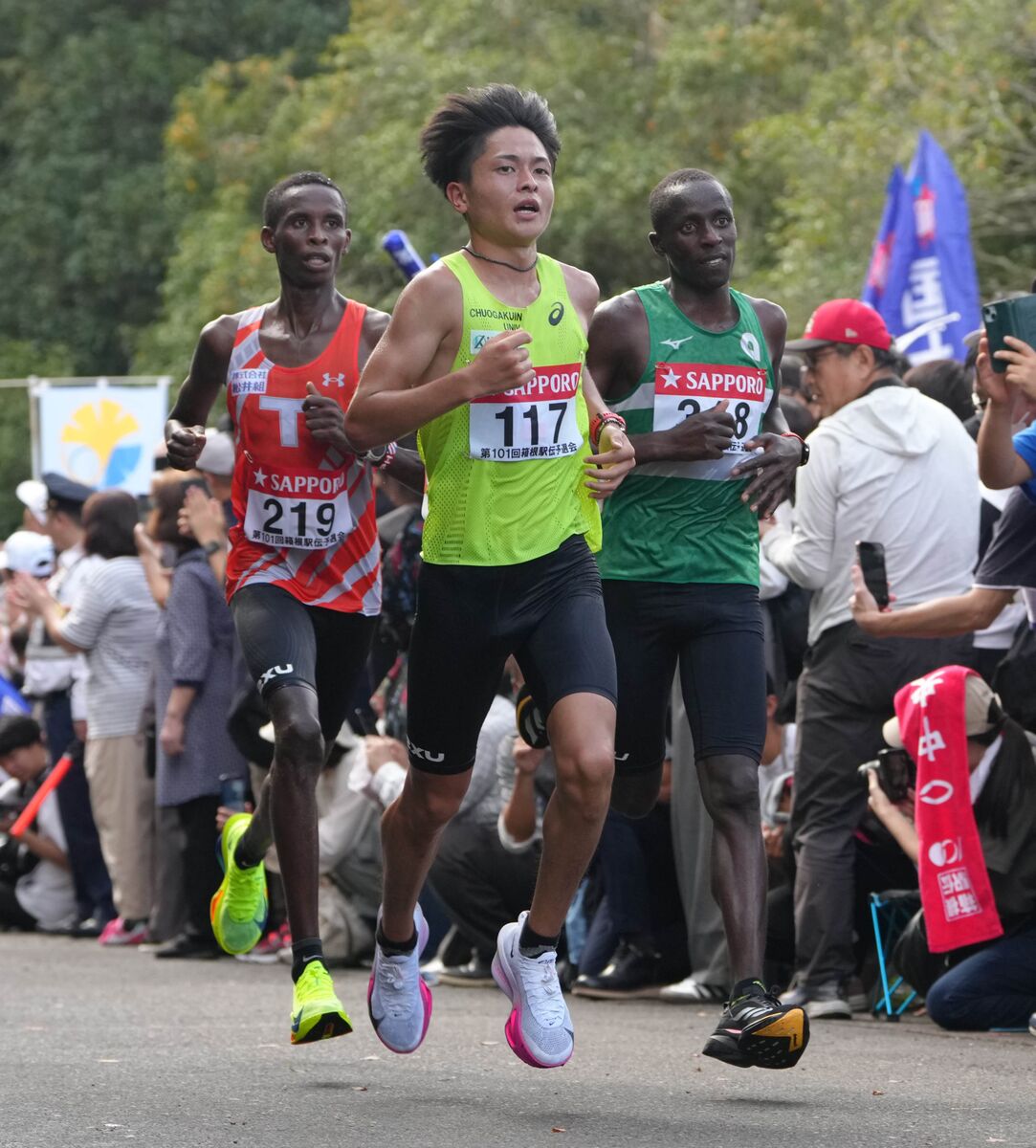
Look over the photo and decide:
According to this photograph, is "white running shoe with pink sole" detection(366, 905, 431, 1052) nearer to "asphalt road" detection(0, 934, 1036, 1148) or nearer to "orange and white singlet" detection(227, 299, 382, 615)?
"asphalt road" detection(0, 934, 1036, 1148)

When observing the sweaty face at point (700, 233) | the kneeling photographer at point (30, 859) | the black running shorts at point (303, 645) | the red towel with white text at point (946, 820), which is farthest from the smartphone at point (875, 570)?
the kneeling photographer at point (30, 859)

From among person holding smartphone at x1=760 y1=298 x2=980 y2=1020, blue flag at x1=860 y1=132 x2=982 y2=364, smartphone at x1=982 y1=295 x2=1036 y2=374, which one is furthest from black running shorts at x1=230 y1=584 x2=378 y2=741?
blue flag at x1=860 y1=132 x2=982 y2=364

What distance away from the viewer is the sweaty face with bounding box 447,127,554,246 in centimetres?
638

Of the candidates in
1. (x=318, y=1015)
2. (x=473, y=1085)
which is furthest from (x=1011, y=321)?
(x=318, y=1015)

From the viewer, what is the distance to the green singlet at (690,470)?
693cm

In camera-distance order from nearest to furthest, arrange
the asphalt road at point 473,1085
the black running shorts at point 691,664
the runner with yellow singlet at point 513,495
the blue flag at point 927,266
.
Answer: the asphalt road at point 473,1085 < the runner with yellow singlet at point 513,495 < the black running shorts at point 691,664 < the blue flag at point 927,266

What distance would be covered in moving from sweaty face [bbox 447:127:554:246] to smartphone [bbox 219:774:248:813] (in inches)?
244

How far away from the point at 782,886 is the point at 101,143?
45.8m

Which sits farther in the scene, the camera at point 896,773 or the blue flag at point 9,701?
the blue flag at point 9,701

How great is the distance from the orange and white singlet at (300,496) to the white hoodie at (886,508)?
7.74ft

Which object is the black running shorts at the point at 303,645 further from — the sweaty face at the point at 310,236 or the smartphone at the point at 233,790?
the smartphone at the point at 233,790

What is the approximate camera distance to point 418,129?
3831cm

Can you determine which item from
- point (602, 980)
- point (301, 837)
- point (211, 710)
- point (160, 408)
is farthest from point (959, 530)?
point (160, 408)

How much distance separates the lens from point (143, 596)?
13.2 metres
